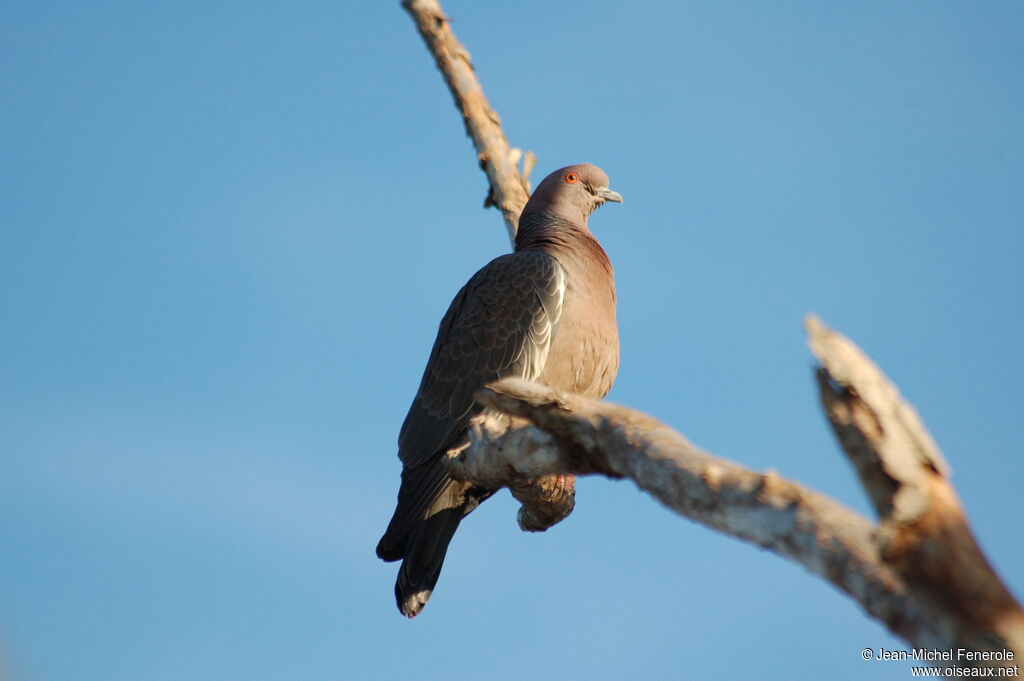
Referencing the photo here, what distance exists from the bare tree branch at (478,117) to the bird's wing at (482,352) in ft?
4.34

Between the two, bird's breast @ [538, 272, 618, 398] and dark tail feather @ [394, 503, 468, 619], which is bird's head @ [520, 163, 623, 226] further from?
dark tail feather @ [394, 503, 468, 619]

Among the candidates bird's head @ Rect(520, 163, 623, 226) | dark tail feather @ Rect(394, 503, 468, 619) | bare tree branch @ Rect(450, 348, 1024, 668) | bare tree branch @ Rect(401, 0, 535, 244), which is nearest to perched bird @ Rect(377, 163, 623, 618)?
dark tail feather @ Rect(394, 503, 468, 619)

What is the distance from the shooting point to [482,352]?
5.71 m

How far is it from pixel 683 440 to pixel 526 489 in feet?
7.08

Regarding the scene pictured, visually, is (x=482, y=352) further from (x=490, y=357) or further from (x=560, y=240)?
(x=560, y=240)

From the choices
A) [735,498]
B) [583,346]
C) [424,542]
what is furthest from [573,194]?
[735,498]

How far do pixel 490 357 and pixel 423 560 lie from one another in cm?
125

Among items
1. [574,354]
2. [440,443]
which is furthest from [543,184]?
[440,443]

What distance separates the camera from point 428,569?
498cm

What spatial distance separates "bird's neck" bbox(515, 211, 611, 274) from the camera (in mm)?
6004

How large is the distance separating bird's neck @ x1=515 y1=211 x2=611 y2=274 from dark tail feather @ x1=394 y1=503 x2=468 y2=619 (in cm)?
172

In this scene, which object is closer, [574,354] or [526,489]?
[526,489]

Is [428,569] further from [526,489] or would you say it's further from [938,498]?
[938,498]

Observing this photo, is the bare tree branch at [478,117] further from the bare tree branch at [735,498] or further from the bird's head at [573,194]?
the bare tree branch at [735,498]
